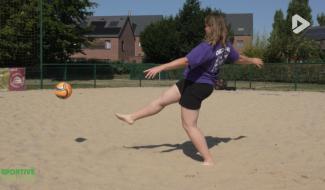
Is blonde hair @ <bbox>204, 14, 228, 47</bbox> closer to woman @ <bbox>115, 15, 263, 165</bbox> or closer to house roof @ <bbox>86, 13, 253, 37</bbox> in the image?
woman @ <bbox>115, 15, 263, 165</bbox>

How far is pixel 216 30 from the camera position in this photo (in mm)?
5043

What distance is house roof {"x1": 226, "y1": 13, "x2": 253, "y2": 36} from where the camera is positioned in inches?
2896

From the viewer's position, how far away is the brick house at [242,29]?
73.2 metres

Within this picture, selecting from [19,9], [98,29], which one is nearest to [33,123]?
[19,9]

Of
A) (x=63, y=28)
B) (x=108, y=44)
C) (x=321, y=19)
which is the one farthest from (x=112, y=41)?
(x=321, y=19)

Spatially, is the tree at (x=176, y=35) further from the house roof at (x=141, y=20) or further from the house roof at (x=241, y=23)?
the house roof at (x=241, y=23)

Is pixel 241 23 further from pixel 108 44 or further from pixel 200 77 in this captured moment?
pixel 200 77

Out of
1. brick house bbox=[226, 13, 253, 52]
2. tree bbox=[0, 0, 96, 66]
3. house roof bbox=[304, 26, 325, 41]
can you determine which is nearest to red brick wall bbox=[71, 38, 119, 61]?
brick house bbox=[226, 13, 253, 52]

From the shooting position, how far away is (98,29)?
6231cm

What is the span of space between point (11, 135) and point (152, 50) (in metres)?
36.2

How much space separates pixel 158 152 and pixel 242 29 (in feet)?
230

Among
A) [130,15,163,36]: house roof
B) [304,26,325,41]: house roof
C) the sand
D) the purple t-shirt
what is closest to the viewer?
the sand

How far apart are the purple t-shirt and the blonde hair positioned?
0.06 meters

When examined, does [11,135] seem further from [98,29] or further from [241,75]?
[98,29]
